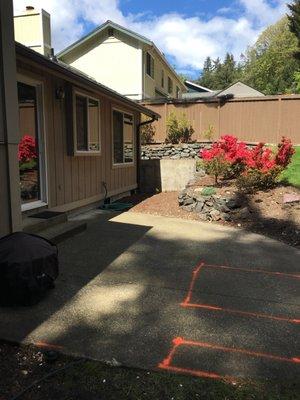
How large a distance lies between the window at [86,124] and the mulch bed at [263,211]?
1.85 m

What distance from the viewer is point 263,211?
7645 mm

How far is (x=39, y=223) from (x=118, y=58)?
17387 mm

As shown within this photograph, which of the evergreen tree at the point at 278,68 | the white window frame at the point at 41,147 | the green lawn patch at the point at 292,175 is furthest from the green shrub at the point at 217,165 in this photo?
the evergreen tree at the point at 278,68

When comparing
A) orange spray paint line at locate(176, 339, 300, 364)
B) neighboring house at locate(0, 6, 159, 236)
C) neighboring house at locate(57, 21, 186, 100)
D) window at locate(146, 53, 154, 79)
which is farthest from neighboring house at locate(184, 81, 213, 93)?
orange spray paint line at locate(176, 339, 300, 364)

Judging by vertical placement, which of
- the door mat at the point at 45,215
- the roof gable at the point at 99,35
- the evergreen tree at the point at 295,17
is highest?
the evergreen tree at the point at 295,17

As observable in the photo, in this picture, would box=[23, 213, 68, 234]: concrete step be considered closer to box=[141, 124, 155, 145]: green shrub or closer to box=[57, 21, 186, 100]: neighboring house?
box=[141, 124, 155, 145]: green shrub

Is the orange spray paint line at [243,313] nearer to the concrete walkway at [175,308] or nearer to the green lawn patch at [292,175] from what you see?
the concrete walkway at [175,308]

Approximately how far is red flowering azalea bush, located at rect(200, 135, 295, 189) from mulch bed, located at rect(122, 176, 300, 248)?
0.26 meters

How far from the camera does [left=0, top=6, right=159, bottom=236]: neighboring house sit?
6371 mm

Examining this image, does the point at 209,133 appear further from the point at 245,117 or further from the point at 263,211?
the point at 263,211

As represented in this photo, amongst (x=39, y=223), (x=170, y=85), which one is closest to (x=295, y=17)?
(x=170, y=85)

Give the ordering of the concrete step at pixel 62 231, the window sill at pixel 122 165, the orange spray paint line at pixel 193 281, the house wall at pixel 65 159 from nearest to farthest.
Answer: the orange spray paint line at pixel 193 281 → the concrete step at pixel 62 231 → the house wall at pixel 65 159 → the window sill at pixel 122 165

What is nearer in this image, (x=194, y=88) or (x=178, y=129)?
(x=178, y=129)

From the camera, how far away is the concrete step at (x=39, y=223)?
5418 millimetres
